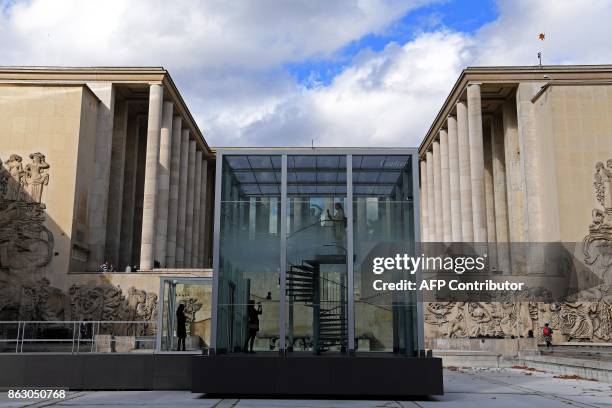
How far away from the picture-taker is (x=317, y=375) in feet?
49.9

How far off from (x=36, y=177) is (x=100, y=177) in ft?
13.7

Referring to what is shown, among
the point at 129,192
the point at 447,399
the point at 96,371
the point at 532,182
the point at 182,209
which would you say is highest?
the point at 129,192

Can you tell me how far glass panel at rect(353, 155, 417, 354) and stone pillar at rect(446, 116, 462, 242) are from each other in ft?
96.2

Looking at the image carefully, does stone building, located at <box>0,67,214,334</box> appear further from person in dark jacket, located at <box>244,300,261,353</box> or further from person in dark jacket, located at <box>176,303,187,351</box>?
person in dark jacket, located at <box>244,300,261,353</box>

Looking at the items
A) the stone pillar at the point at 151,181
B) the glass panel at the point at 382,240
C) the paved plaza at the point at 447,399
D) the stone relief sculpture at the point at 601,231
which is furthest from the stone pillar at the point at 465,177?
the glass panel at the point at 382,240

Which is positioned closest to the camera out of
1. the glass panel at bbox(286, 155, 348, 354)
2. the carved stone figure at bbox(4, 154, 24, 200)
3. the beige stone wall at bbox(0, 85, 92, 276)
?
the glass panel at bbox(286, 155, 348, 354)

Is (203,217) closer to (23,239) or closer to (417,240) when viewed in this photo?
(23,239)

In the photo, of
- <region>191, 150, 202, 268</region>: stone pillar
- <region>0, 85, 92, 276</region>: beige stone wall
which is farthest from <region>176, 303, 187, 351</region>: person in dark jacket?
<region>191, 150, 202, 268</region>: stone pillar

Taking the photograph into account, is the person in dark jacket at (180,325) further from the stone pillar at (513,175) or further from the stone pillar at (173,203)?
the stone pillar at (513,175)

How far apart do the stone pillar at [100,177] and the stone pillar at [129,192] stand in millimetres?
5748

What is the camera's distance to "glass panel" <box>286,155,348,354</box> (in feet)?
52.0

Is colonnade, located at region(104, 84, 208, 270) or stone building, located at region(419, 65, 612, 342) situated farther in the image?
colonnade, located at region(104, 84, 208, 270)

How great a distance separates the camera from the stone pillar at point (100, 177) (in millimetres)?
37188

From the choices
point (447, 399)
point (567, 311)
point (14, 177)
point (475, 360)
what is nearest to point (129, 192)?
point (14, 177)
